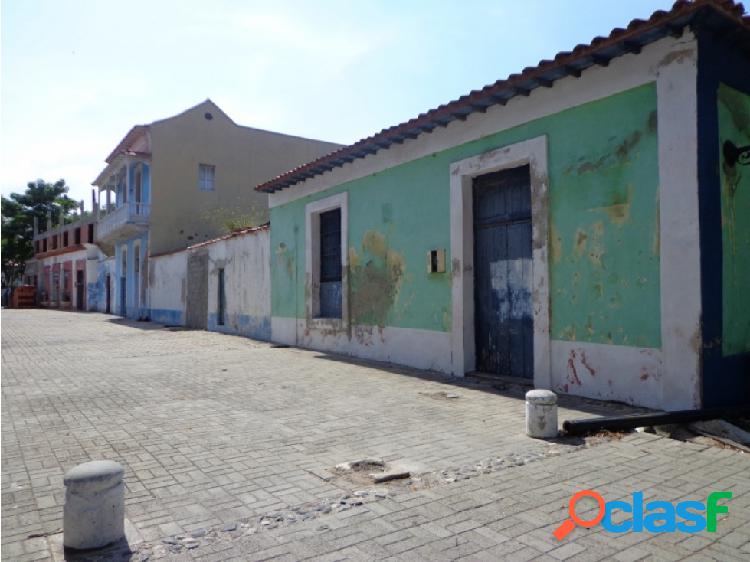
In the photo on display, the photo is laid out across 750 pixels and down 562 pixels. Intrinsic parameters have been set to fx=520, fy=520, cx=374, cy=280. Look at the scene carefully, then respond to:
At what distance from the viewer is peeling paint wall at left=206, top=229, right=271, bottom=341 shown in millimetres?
14703

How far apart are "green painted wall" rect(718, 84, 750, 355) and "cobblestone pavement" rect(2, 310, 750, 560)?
5.13 ft

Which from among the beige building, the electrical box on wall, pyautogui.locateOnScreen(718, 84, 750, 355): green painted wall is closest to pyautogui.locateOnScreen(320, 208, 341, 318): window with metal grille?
the electrical box on wall

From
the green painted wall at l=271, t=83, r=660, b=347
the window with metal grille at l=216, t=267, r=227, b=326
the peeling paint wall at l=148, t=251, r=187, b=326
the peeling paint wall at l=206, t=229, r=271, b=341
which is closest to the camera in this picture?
the green painted wall at l=271, t=83, r=660, b=347

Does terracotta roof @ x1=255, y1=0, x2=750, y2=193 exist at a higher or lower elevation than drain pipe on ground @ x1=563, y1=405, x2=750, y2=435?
higher

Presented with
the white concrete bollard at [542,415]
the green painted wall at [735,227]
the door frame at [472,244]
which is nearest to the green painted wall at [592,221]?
the door frame at [472,244]

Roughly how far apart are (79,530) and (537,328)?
5625 mm

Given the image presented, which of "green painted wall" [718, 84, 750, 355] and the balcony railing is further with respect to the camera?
the balcony railing

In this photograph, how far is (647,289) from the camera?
570cm

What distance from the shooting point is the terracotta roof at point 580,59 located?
5.12 metres

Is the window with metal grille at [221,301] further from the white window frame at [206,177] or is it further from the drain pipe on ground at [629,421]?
the drain pipe on ground at [629,421]

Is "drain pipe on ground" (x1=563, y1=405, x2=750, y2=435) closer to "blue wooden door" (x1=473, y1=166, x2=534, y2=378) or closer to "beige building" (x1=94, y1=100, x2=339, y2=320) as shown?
"blue wooden door" (x1=473, y1=166, x2=534, y2=378)

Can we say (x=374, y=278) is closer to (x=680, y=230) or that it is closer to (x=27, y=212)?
(x=680, y=230)

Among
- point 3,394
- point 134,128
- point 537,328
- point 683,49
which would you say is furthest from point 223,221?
point 683,49

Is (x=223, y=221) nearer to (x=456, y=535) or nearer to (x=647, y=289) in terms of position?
(x=647, y=289)
